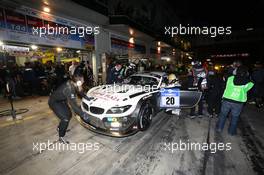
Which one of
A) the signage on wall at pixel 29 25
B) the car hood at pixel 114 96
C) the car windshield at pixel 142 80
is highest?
the signage on wall at pixel 29 25

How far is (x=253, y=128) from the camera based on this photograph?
15.5ft

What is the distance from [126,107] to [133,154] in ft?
3.42

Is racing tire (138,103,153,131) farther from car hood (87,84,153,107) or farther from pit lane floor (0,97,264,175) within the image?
car hood (87,84,153,107)

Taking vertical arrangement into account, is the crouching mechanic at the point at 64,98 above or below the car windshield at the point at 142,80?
below

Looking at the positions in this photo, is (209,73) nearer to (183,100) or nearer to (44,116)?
(183,100)

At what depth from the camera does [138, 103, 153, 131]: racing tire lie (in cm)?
405

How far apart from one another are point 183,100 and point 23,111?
20.6 ft

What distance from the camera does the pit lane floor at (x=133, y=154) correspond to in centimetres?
295

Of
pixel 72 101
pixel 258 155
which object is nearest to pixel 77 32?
pixel 72 101

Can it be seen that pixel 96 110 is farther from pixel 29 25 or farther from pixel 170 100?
pixel 29 25

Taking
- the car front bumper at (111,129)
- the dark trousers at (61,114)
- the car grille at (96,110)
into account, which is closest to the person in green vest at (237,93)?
the car front bumper at (111,129)

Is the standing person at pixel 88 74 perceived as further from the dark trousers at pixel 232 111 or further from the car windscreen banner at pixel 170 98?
the dark trousers at pixel 232 111

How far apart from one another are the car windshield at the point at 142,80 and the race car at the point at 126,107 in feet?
0.82

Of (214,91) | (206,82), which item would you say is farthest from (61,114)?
(214,91)
